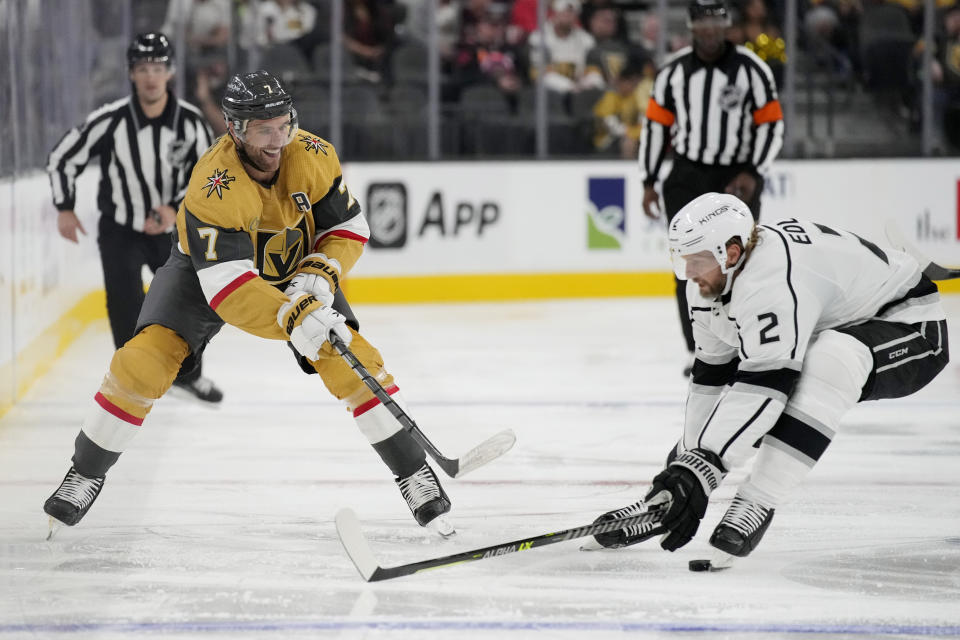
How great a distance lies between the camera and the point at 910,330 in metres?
2.53

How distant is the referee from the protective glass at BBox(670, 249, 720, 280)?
6.91ft

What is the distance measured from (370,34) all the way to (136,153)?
3.28 m

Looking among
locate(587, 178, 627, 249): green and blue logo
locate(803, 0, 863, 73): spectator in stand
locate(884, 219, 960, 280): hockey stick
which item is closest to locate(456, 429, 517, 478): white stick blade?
locate(884, 219, 960, 280): hockey stick

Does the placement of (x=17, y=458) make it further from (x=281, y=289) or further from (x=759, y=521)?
(x=759, y=521)

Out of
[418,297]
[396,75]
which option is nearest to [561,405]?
[418,297]

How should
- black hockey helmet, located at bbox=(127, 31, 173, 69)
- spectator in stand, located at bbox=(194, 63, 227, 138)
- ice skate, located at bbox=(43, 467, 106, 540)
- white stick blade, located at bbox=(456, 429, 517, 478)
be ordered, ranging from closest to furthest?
1. ice skate, located at bbox=(43, 467, 106, 540)
2. white stick blade, located at bbox=(456, 429, 517, 478)
3. black hockey helmet, located at bbox=(127, 31, 173, 69)
4. spectator in stand, located at bbox=(194, 63, 227, 138)

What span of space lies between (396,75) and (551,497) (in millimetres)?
4390

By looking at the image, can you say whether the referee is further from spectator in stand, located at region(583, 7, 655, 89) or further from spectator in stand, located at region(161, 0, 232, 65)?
spectator in stand, located at region(583, 7, 655, 89)

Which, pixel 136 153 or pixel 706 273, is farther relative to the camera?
pixel 136 153

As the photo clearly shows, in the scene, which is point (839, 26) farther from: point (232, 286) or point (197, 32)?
point (232, 286)

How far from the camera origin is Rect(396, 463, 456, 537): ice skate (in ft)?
8.78

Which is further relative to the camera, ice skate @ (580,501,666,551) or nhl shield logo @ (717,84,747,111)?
nhl shield logo @ (717,84,747,111)

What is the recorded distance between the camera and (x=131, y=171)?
160 inches

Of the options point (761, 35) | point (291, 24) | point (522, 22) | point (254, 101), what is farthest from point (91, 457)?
point (761, 35)
